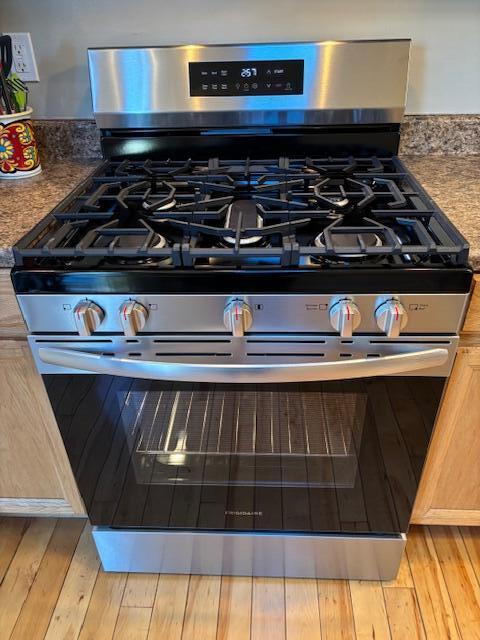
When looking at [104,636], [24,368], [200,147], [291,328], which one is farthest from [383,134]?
[104,636]

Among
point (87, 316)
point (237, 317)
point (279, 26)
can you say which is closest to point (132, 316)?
point (87, 316)

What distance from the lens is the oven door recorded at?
3.15 feet

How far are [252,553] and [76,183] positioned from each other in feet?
3.39

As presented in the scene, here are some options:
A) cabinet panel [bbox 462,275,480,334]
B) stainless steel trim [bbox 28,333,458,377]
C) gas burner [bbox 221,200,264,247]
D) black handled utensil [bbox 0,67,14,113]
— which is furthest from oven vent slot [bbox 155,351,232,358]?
black handled utensil [bbox 0,67,14,113]

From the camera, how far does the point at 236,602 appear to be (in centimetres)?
134

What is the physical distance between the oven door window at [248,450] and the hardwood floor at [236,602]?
216 millimetres

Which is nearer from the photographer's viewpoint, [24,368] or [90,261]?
[90,261]

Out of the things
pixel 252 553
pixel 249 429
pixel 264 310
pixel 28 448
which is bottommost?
pixel 252 553

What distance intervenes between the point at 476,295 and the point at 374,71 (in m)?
0.66

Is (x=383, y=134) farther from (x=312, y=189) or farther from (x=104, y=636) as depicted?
(x=104, y=636)

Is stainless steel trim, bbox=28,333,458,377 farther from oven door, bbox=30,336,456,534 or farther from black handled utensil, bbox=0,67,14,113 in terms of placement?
black handled utensil, bbox=0,67,14,113

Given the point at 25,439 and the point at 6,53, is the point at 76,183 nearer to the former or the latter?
the point at 6,53

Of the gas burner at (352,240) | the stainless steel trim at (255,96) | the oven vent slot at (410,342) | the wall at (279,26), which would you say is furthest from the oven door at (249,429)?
the wall at (279,26)

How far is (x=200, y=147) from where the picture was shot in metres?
1.39
